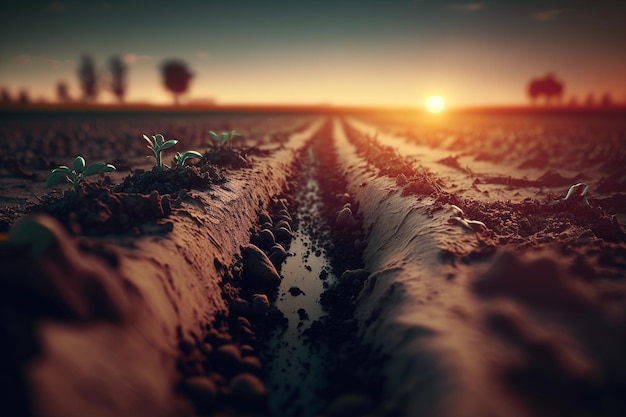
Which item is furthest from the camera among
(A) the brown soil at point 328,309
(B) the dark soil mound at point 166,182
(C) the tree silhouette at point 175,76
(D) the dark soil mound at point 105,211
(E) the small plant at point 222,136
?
(C) the tree silhouette at point 175,76

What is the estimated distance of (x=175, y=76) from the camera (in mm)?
78625

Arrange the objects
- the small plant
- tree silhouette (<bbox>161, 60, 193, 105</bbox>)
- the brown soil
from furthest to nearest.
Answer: tree silhouette (<bbox>161, 60, 193, 105</bbox>) → the small plant → the brown soil

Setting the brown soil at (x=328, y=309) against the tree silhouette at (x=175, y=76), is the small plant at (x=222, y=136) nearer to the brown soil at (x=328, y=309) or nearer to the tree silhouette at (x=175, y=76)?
the brown soil at (x=328, y=309)

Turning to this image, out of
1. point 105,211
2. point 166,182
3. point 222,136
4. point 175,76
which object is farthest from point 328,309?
point 175,76

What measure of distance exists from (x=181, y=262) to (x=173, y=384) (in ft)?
5.18

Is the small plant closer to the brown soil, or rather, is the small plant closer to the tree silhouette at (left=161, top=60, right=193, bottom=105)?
the brown soil

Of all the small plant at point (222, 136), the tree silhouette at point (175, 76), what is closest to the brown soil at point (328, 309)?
the small plant at point (222, 136)

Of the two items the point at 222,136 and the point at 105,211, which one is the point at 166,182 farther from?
the point at 222,136

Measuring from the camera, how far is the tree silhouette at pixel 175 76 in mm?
78625

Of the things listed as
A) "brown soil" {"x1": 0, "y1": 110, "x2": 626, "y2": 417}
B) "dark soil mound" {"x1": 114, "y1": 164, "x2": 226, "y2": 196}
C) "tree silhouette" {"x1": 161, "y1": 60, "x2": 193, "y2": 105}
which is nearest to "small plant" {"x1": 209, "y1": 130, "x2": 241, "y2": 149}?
"dark soil mound" {"x1": 114, "y1": 164, "x2": 226, "y2": 196}

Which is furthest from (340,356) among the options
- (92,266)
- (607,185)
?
(607,185)

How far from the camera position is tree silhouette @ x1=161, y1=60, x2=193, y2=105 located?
7862 cm

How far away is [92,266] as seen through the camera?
119 inches

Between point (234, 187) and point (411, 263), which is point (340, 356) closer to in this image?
point (411, 263)
